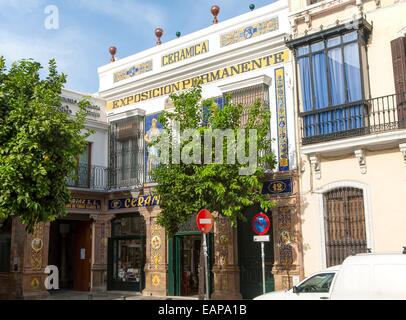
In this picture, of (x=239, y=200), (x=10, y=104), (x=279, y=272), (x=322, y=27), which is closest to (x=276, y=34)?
(x=322, y=27)

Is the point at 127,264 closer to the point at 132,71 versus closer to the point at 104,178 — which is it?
the point at 104,178

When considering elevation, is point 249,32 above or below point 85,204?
above

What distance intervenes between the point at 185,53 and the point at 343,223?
901 centimetres

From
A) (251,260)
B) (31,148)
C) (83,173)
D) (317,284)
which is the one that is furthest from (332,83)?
(83,173)

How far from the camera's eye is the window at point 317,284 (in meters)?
9.42

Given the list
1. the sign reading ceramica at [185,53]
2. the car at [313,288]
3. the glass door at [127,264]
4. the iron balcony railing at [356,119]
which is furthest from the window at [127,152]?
the car at [313,288]

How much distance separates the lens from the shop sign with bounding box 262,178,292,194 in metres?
15.3

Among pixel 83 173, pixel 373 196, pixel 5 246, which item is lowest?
pixel 5 246

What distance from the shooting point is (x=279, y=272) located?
587 inches

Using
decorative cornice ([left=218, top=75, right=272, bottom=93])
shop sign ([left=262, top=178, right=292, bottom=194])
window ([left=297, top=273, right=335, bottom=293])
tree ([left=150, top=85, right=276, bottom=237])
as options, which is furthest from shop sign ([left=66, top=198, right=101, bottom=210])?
window ([left=297, top=273, right=335, bottom=293])

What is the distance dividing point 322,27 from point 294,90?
213 cm

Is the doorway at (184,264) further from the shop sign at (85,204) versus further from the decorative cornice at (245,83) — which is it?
the decorative cornice at (245,83)

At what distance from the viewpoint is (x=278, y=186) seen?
51.0 ft

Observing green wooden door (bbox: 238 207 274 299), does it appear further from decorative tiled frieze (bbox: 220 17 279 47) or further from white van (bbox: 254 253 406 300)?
white van (bbox: 254 253 406 300)
